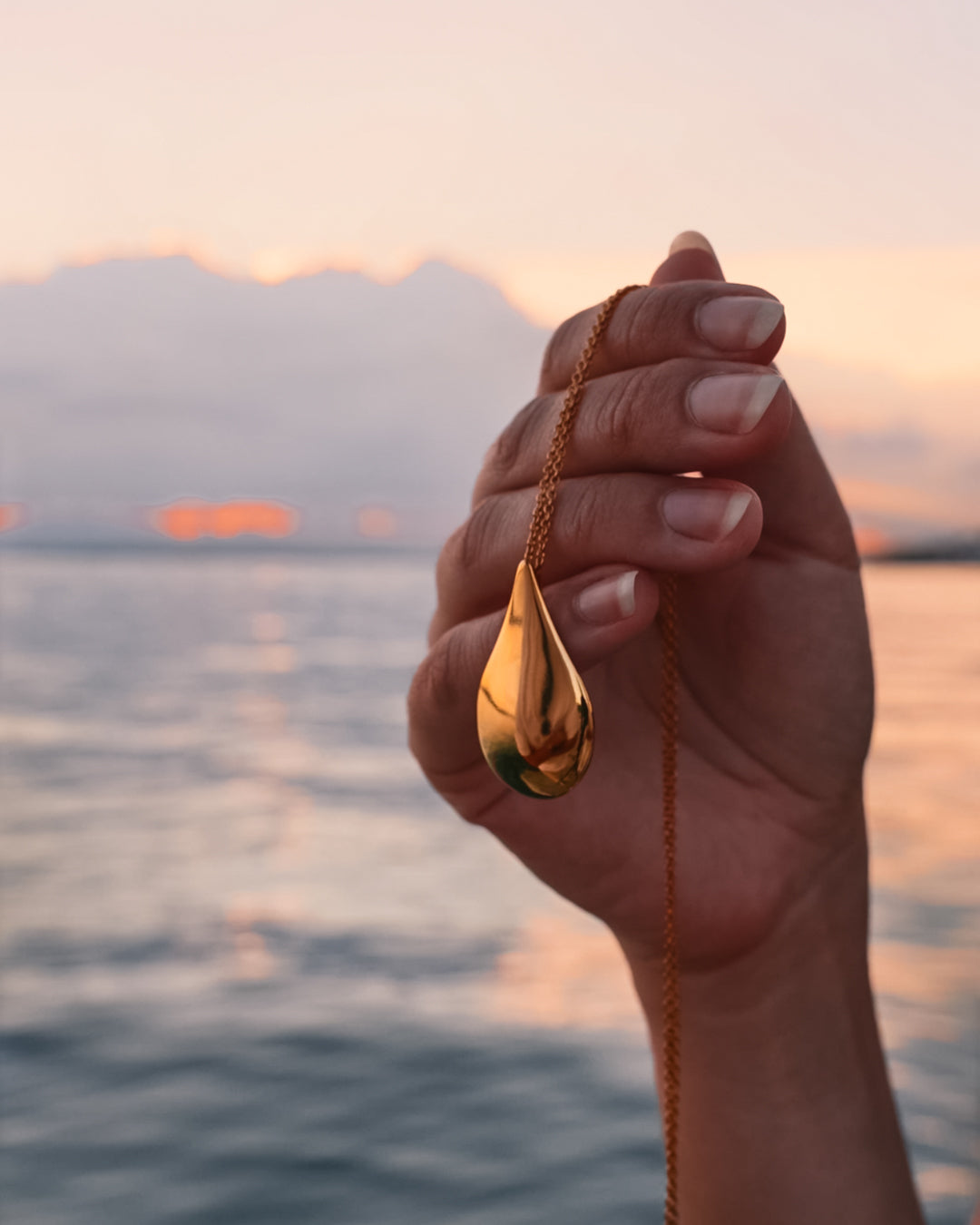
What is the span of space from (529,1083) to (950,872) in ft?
14.8

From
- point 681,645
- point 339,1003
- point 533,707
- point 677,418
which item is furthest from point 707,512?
point 339,1003

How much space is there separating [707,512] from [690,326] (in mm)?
217

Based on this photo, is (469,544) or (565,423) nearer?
(565,423)

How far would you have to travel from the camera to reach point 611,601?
4.41ft

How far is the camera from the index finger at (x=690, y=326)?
1322mm

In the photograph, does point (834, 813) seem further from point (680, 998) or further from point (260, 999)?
point (260, 999)

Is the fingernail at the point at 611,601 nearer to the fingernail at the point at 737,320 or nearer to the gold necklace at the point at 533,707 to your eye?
the gold necklace at the point at 533,707

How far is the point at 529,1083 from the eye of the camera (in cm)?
579

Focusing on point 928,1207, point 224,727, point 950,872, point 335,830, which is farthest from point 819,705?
point 224,727

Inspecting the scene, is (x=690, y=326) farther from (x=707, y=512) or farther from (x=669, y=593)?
(x=669, y=593)

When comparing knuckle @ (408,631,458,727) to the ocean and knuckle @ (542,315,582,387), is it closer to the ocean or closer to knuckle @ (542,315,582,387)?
knuckle @ (542,315,582,387)

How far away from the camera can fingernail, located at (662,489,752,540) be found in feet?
4.25

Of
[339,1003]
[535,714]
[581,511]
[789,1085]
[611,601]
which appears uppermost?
[581,511]

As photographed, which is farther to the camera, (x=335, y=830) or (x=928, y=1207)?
(x=335, y=830)
